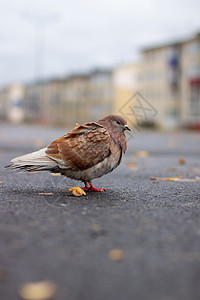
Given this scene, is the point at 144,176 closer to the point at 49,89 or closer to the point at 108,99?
the point at 108,99

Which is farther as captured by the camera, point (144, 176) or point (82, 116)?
point (82, 116)

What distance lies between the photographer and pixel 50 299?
1.55 meters

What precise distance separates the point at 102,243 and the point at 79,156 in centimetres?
134

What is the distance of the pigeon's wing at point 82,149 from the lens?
339 cm

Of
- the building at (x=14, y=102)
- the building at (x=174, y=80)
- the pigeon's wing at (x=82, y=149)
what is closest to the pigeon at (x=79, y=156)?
the pigeon's wing at (x=82, y=149)

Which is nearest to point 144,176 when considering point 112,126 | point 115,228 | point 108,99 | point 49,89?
point 112,126

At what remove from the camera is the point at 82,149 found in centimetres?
341

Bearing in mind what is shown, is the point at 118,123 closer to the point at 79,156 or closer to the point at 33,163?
the point at 79,156

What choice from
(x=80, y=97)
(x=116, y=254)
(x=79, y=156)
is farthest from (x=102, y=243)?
(x=80, y=97)

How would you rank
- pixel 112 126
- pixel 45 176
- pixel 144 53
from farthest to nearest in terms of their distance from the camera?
pixel 144 53 → pixel 45 176 → pixel 112 126

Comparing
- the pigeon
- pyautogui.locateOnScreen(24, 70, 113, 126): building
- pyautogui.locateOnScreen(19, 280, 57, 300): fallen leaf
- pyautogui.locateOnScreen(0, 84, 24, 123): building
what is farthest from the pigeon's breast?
pyautogui.locateOnScreen(0, 84, 24, 123): building

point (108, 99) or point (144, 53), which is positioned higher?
point (144, 53)

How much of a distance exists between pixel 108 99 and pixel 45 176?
7188 centimetres

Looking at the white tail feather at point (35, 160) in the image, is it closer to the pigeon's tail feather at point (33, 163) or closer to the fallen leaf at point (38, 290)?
the pigeon's tail feather at point (33, 163)
